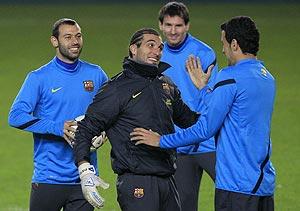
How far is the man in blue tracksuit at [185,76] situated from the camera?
8.35m

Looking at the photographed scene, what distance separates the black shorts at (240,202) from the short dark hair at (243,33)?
100 cm

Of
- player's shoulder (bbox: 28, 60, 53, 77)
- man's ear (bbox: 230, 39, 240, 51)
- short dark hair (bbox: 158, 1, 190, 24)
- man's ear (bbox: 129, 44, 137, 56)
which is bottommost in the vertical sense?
player's shoulder (bbox: 28, 60, 53, 77)

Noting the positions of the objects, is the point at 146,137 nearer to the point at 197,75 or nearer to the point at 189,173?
the point at 197,75

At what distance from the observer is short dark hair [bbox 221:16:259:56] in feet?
21.1

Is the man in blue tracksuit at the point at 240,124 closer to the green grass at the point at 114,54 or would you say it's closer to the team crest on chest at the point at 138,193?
the team crest on chest at the point at 138,193

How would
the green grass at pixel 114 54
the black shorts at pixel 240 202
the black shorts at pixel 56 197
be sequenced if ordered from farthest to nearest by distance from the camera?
the green grass at pixel 114 54 → the black shorts at pixel 56 197 → the black shorts at pixel 240 202

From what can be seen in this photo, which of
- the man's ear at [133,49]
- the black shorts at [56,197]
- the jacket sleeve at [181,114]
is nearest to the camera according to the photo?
the man's ear at [133,49]

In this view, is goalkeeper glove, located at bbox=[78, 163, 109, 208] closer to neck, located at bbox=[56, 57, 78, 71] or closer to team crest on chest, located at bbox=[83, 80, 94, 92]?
team crest on chest, located at bbox=[83, 80, 94, 92]

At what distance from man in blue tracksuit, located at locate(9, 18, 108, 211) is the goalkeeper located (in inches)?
30.7

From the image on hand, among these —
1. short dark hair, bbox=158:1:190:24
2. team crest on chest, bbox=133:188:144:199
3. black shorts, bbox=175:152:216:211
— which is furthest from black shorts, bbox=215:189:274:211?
short dark hair, bbox=158:1:190:24

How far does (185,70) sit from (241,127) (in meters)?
2.00

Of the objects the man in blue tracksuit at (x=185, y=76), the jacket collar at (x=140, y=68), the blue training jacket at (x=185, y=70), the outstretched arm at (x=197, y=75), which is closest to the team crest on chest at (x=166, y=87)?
the jacket collar at (x=140, y=68)

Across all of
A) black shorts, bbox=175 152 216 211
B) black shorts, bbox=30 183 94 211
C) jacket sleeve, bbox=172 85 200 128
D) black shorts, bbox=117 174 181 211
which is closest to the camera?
black shorts, bbox=117 174 181 211

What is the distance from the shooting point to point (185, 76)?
834 cm
